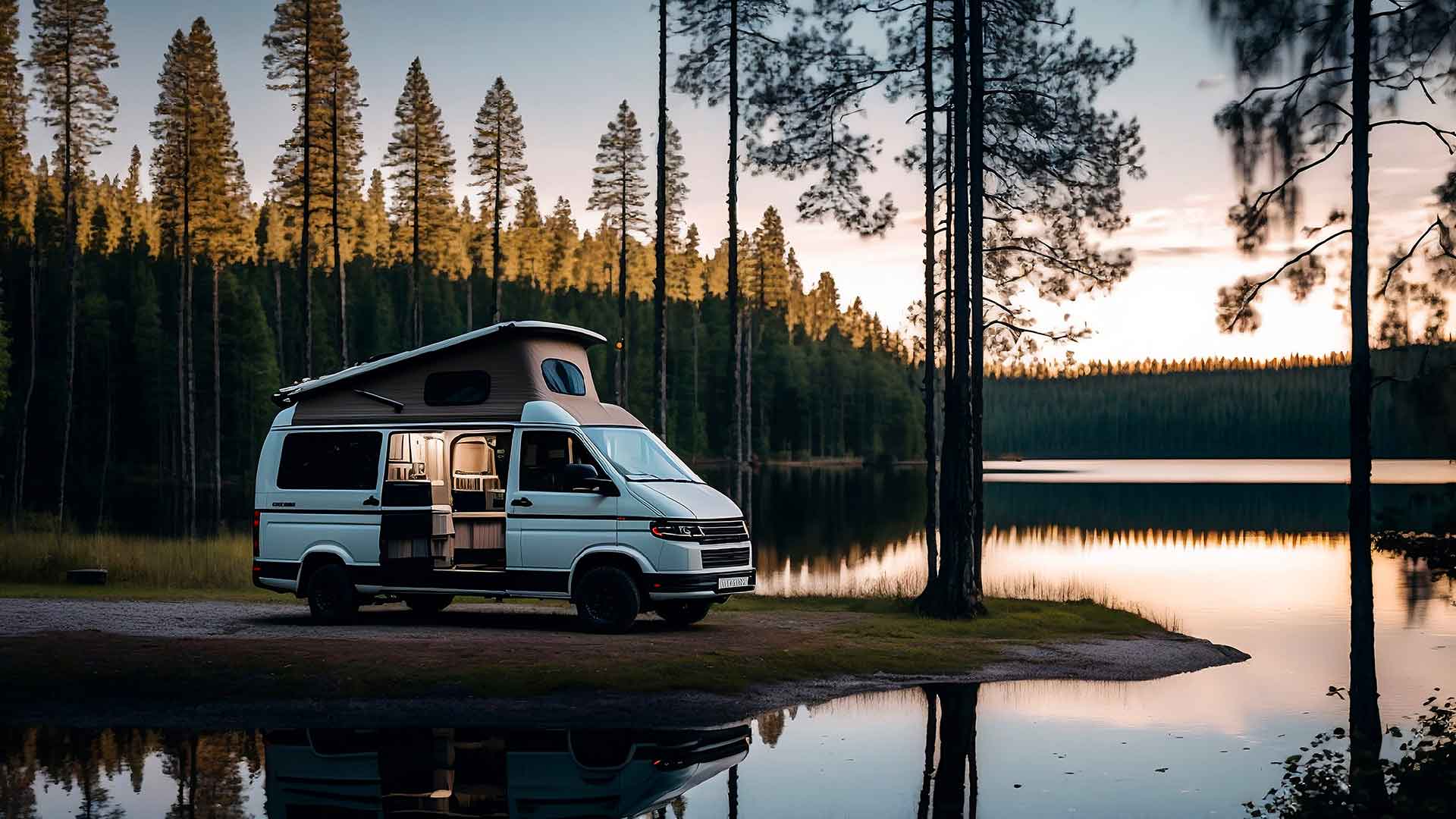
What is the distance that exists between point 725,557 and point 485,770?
7.16m

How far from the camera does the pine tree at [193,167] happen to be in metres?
59.0

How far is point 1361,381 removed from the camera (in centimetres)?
1323

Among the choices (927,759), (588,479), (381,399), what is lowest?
(927,759)

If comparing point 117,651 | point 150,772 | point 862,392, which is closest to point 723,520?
point 117,651

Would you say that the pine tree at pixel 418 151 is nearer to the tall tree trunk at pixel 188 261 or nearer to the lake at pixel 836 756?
the tall tree trunk at pixel 188 261

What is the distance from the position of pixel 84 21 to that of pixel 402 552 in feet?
129

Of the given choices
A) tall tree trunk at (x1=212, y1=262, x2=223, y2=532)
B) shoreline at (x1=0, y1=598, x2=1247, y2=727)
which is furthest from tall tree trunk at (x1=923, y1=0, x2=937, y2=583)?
tall tree trunk at (x1=212, y1=262, x2=223, y2=532)

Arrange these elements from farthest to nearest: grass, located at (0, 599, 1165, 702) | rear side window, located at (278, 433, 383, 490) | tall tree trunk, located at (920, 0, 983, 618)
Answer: tall tree trunk, located at (920, 0, 983, 618), rear side window, located at (278, 433, 383, 490), grass, located at (0, 599, 1165, 702)

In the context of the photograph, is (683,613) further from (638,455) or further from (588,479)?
(588,479)

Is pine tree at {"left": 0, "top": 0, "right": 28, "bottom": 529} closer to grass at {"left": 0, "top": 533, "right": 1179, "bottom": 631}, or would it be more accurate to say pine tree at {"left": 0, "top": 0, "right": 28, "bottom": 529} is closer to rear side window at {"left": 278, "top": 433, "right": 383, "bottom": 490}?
grass at {"left": 0, "top": 533, "right": 1179, "bottom": 631}

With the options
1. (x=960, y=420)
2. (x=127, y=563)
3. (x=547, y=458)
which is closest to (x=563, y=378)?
(x=547, y=458)

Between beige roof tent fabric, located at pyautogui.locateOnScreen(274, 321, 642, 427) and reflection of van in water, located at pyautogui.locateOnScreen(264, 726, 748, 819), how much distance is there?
6.85 metres

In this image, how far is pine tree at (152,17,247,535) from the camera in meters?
59.0

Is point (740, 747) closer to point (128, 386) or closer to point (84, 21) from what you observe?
point (84, 21)
